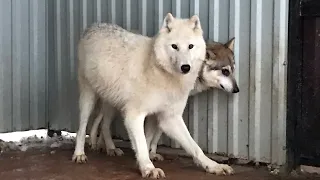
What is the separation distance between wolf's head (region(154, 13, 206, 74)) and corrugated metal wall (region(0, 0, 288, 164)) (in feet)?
1.75

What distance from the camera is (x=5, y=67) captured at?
6.62 metres

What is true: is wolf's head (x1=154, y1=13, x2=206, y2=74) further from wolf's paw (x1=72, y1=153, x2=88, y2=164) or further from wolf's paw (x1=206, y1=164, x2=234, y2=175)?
wolf's paw (x1=72, y1=153, x2=88, y2=164)

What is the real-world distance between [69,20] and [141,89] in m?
2.26

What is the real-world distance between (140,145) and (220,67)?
1057 millimetres

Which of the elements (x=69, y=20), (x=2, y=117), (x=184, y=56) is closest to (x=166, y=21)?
(x=184, y=56)

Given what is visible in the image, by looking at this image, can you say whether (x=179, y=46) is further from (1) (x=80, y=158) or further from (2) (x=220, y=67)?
(1) (x=80, y=158)

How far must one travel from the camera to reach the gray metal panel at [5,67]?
656 cm

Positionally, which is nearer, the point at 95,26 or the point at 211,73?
the point at 211,73

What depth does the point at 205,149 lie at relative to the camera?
556 cm

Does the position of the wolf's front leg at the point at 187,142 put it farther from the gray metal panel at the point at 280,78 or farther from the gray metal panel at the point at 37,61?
the gray metal panel at the point at 37,61

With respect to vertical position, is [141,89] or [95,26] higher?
[95,26]

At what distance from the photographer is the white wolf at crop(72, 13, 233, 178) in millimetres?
4770

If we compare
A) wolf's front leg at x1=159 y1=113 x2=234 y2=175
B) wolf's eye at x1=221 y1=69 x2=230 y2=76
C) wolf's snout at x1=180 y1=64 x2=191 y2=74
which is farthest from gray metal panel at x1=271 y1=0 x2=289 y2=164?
wolf's snout at x1=180 y1=64 x2=191 y2=74

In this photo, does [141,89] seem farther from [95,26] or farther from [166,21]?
[95,26]
